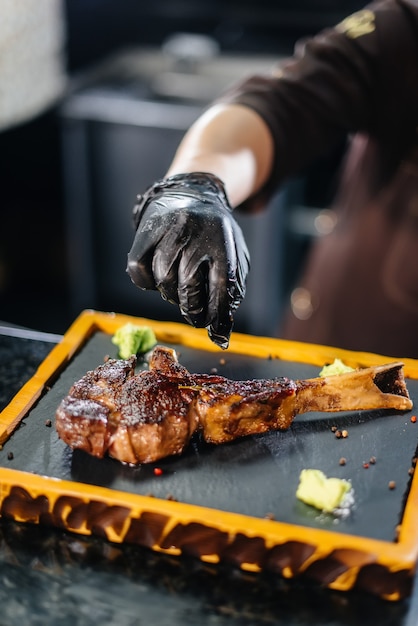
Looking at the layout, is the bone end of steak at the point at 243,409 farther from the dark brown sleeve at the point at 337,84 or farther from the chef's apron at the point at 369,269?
the chef's apron at the point at 369,269

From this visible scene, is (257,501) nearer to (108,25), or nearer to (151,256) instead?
(151,256)

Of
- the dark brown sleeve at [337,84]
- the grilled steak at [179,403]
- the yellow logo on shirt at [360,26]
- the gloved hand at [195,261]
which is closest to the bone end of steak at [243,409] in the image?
the grilled steak at [179,403]

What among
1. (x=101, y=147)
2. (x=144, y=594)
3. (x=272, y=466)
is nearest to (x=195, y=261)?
(x=272, y=466)

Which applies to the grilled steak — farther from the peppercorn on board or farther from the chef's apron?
the chef's apron

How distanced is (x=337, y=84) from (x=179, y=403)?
1396 millimetres

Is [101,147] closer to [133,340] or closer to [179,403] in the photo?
[133,340]

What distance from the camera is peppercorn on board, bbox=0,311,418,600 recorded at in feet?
4.58

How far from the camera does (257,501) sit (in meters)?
1.49

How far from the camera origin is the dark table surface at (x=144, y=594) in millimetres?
1350

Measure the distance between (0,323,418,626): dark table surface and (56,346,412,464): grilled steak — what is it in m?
0.21

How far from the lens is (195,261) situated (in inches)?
64.7

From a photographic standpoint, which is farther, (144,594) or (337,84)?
(337,84)

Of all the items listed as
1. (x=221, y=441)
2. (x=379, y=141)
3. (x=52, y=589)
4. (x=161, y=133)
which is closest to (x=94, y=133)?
(x=161, y=133)

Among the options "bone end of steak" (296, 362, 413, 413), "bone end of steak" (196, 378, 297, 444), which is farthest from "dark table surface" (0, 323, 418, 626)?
"bone end of steak" (296, 362, 413, 413)
